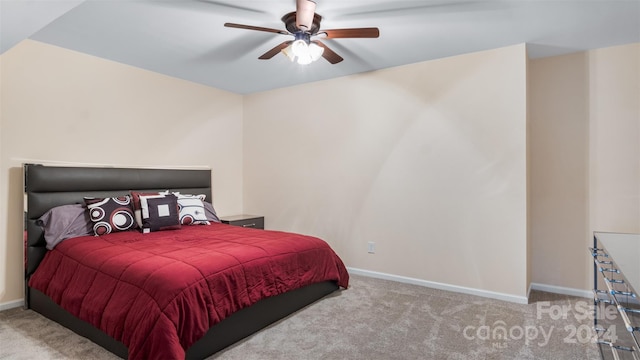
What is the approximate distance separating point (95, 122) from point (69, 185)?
2.41ft

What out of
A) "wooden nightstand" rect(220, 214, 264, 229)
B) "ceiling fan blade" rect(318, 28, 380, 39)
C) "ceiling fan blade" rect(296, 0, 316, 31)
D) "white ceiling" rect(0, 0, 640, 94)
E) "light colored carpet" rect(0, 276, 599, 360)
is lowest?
"light colored carpet" rect(0, 276, 599, 360)

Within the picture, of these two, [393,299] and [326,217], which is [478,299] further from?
[326,217]

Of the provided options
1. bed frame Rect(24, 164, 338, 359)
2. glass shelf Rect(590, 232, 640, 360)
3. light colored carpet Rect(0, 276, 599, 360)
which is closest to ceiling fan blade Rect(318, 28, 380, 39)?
glass shelf Rect(590, 232, 640, 360)

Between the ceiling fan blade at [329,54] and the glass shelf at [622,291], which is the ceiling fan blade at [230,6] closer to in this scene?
the ceiling fan blade at [329,54]

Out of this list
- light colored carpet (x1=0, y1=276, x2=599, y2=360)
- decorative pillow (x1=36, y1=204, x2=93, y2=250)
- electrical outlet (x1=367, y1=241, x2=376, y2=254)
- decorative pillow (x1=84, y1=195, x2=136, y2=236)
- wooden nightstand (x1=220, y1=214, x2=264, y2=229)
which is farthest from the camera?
wooden nightstand (x1=220, y1=214, x2=264, y2=229)

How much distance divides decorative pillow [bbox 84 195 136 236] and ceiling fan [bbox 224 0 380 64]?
2.08 meters

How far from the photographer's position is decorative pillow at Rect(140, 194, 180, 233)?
3.35 meters

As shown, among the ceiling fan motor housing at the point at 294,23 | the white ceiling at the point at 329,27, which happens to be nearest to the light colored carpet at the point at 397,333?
the white ceiling at the point at 329,27

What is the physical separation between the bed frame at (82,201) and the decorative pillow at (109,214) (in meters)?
0.24

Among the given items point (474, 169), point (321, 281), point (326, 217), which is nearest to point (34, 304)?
point (321, 281)

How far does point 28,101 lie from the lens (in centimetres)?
314

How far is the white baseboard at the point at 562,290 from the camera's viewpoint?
3.33 metres

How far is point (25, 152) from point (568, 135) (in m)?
5.13

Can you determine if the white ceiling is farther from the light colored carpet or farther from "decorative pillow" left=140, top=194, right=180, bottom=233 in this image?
the light colored carpet
